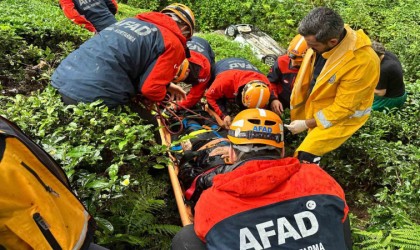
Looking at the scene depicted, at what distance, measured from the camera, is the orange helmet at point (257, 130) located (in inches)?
125

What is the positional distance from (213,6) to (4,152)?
10.6 meters

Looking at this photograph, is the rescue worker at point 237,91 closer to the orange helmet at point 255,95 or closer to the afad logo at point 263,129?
the orange helmet at point 255,95

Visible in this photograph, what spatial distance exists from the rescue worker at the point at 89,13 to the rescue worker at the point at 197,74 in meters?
1.58

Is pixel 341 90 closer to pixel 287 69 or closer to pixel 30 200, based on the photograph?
pixel 287 69

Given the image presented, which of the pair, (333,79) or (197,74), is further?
(197,74)

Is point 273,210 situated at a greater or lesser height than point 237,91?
greater

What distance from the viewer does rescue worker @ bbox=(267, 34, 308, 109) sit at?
494cm

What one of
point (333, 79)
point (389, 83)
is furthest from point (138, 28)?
point (389, 83)

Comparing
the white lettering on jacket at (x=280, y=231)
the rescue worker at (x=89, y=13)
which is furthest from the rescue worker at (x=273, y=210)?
the rescue worker at (x=89, y=13)

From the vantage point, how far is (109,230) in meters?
2.57

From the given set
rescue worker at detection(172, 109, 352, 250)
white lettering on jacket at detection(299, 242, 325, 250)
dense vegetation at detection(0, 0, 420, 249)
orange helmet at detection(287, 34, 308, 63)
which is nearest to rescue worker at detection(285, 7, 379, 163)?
orange helmet at detection(287, 34, 308, 63)

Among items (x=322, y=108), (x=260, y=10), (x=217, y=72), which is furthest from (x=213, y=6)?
(x=322, y=108)

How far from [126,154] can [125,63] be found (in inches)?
43.7

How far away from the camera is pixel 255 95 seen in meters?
5.09
